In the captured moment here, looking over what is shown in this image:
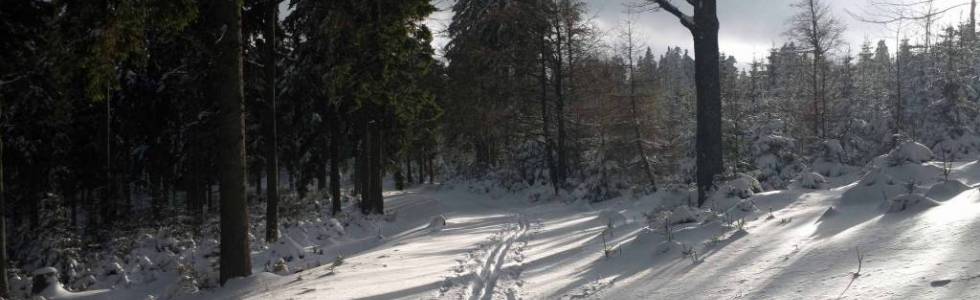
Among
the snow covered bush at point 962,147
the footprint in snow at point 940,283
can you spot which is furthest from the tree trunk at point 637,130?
the footprint in snow at point 940,283

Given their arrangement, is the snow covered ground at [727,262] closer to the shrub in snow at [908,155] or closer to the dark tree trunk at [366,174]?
the shrub in snow at [908,155]

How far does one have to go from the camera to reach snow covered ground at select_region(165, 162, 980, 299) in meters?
3.92

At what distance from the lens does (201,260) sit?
43.3ft

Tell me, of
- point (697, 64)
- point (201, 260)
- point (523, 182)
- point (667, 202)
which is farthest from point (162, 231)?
point (523, 182)

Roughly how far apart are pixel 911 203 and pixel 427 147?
2951cm

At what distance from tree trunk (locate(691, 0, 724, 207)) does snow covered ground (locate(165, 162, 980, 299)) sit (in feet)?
3.73

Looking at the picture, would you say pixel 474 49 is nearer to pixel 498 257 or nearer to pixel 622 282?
pixel 498 257

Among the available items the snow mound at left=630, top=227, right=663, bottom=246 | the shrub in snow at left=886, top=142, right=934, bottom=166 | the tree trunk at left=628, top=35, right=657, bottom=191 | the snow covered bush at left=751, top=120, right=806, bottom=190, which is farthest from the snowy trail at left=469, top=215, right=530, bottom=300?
the tree trunk at left=628, top=35, right=657, bottom=191

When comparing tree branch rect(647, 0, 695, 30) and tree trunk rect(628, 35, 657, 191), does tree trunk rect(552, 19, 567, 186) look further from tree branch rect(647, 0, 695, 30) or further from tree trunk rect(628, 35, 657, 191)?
tree branch rect(647, 0, 695, 30)

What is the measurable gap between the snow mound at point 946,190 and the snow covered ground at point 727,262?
104 mm

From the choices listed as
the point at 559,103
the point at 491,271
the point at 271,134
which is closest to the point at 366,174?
the point at 271,134

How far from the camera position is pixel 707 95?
974cm

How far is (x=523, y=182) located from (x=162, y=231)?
20.3 meters

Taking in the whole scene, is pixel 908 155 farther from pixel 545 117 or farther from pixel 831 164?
pixel 545 117
